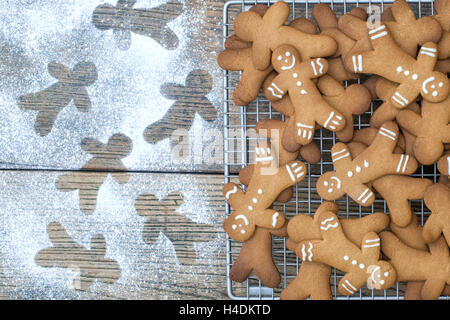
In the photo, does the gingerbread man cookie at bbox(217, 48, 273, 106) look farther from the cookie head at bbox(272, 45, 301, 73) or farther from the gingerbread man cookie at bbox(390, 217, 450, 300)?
the gingerbread man cookie at bbox(390, 217, 450, 300)

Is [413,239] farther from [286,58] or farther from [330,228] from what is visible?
[286,58]

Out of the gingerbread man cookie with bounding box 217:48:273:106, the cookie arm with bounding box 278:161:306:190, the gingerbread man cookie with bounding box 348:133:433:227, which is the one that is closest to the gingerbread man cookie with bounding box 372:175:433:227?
the gingerbread man cookie with bounding box 348:133:433:227

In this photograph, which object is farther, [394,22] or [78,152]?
[78,152]
